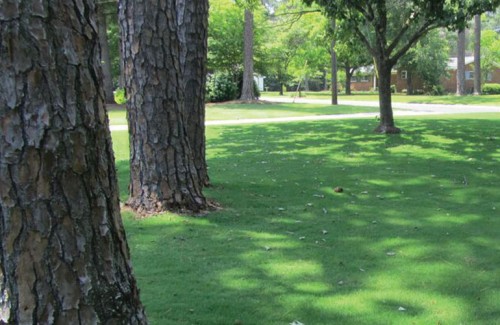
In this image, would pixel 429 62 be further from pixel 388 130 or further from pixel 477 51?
pixel 388 130

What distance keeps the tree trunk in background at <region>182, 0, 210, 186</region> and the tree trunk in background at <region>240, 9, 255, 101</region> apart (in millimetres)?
22232

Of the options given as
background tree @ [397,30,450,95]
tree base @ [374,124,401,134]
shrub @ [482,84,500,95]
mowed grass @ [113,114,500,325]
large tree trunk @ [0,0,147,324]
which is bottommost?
mowed grass @ [113,114,500,325]

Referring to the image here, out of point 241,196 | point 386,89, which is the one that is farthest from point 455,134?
point 241,196

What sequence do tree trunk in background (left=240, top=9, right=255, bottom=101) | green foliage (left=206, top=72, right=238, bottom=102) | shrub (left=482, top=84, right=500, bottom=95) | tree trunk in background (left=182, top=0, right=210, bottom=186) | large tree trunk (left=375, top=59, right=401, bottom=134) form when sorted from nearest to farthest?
tree trunk in background (left=182, top=0, right=210, bottom=186)
large tree trunk (left=375, top=59, right=401, bottom=134)
tree trunk in background (left=240, top=9, right=255, bottom=101)
green foliage (left=206, top=72, right=238, bottom=102)
shrub (left=482, top=84, right=500, bottom=95)

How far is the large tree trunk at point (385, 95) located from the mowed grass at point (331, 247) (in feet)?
15.4

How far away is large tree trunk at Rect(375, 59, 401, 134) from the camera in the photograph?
48.0ft

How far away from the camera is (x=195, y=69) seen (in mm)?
7352

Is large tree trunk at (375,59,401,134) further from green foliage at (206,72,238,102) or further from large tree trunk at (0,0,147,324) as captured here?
green foliage at (206,72,238,102)

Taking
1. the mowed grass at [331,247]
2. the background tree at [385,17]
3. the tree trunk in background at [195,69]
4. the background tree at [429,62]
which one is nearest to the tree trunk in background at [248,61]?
the background tree at [385,17]

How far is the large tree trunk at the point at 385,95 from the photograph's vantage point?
14625mm

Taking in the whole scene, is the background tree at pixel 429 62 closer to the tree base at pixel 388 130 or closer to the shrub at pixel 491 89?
the shrub at pixel 491 89

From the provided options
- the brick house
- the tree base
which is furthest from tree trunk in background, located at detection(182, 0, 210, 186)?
the brick house

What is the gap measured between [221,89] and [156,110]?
26963 millimetres

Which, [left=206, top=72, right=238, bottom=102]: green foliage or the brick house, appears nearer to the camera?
[left=206, top=72, right=238, bottom=102]: green foliage
